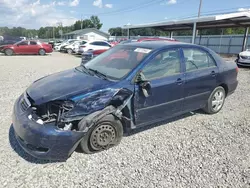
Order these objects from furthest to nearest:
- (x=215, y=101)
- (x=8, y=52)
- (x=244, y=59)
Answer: (x=8, y=52)
(x=244, y=59)
(x=215, y=101)

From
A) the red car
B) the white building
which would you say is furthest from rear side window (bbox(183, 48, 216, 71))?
the white building

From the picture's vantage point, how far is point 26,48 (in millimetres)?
17734

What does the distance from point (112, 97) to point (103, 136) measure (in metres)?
0.60

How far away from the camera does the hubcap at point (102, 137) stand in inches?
112

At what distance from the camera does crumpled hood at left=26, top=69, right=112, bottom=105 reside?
2.70 meters

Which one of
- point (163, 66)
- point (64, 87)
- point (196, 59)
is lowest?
point (64, 87)

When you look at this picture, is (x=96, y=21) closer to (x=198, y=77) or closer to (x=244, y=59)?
(x=244, y=59)

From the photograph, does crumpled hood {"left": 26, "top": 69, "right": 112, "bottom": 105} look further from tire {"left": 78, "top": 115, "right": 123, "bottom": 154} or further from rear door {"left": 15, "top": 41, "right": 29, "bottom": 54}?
rear door {"left": 15, "top": 41, "right": 29, "bottom": 54}

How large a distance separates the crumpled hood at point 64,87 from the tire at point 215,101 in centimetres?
254

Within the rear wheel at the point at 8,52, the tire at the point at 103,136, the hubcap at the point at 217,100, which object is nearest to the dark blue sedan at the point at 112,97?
the tire at the point at 103,136

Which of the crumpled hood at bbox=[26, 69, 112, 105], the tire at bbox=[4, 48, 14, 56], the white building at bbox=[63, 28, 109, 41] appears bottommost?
the tire at bbox=[4, 48, 14, 56]

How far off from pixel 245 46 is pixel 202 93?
21158 mm

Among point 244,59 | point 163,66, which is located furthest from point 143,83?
point 244,59

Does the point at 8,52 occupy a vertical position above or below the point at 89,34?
below
